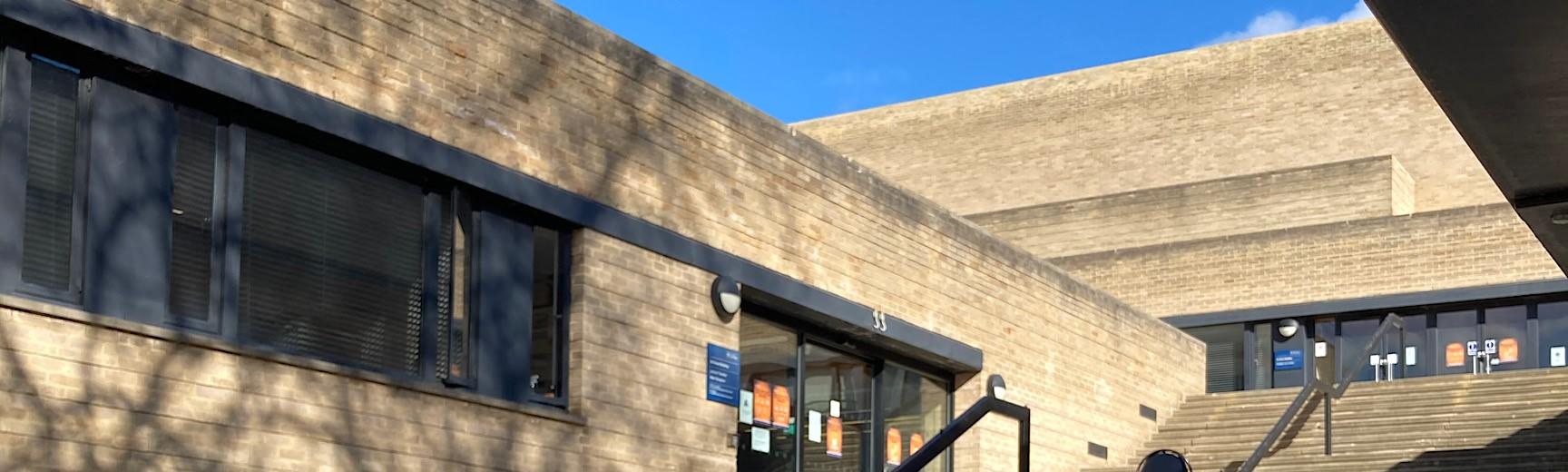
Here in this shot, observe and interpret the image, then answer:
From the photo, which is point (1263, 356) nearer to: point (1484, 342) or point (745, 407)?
point (1484, 342)

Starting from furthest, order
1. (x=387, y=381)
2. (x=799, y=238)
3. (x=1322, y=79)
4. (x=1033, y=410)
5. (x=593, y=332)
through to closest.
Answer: (x=1322, y=79)
(x=1033, y=410)
(x=799, y=238)
(x=593, y=332)
(x=387, y=381)

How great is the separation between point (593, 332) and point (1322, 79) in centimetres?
2777

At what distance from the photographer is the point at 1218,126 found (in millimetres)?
38500

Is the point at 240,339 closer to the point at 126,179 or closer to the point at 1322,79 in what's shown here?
the point at 126,179

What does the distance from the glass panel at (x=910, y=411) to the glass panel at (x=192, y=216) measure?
8.08 m

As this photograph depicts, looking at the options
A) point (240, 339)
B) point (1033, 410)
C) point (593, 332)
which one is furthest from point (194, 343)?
point (1033, 410)

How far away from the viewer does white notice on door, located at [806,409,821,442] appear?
15.7 m

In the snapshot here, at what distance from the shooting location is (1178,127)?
38.9 meters

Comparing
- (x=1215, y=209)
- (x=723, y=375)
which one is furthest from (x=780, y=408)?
(x=1215, y=209)

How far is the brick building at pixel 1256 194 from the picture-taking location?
2641 centimetres

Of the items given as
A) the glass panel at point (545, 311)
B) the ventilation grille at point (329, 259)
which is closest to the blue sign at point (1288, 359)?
the glass panel at point (545, 311)

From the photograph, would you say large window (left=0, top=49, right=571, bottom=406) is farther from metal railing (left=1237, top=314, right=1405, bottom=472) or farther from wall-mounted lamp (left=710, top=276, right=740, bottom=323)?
metal railing (left=1237, top=314, right=1405, bottom=472)

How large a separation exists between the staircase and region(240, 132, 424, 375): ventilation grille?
9675 millimetres

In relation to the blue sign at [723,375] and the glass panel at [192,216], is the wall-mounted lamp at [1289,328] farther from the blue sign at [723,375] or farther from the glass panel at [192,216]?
the glass panel at [192,216]
